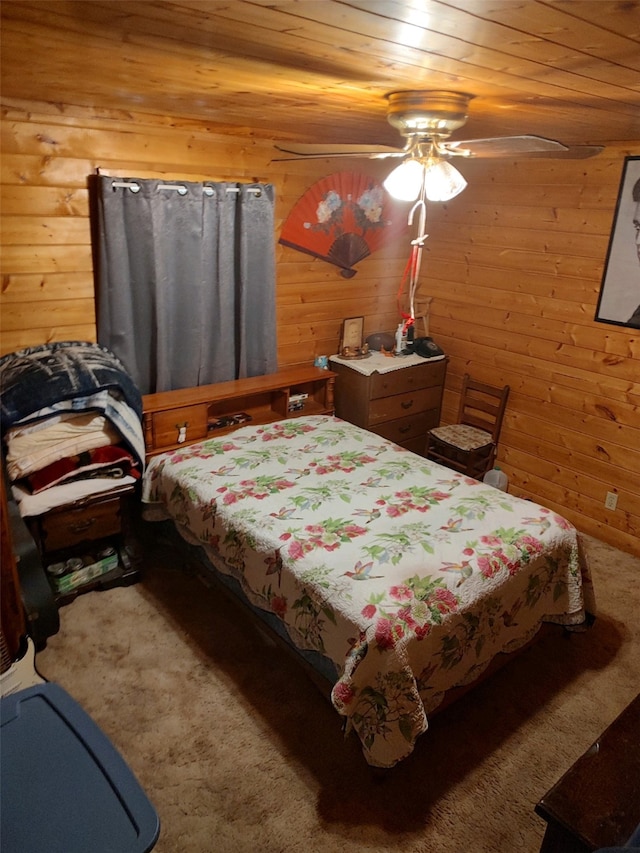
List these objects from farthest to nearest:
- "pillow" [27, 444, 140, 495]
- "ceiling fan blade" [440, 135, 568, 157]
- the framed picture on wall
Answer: the framed picture on wall, "pillow" [27, 444, 140, 495], "ceiling fan blade" [440, 135, 568, 157]

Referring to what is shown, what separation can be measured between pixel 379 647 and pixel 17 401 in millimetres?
1764

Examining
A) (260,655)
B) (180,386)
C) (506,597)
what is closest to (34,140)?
(180,386)

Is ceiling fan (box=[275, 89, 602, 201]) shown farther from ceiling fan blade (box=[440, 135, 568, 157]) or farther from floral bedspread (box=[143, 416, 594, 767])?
floral bedspread (box=[143, 416, 594, 767])

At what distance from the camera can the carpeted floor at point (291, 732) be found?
6.18 feet

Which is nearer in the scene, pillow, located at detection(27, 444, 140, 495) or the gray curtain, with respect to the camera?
pillow, located at detection(27, 444, 140, 495)

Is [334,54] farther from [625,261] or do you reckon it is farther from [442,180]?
[625,261]

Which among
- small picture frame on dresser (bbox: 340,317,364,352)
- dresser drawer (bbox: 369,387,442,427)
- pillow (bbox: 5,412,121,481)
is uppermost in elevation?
small picture frame on dresser (bbox: 340,317,364,352)

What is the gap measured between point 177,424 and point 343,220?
177 centimetres

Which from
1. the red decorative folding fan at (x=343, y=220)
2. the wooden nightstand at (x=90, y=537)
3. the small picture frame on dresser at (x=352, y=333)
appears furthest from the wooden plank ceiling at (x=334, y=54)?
the small picture frame on dresser at (x=352, y=333)

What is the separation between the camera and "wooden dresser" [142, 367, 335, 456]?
3109 millimetres

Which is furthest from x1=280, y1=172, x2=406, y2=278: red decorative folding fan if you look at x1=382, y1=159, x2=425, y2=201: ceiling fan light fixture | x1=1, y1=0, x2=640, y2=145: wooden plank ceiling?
x1=382, y1=159, x2=425, y2=201: ceiling fan light fixture

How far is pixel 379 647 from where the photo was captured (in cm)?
183

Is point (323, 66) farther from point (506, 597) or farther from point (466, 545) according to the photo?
point (506, 597)

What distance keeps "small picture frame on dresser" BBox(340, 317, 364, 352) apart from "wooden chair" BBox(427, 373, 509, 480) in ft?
2.56
